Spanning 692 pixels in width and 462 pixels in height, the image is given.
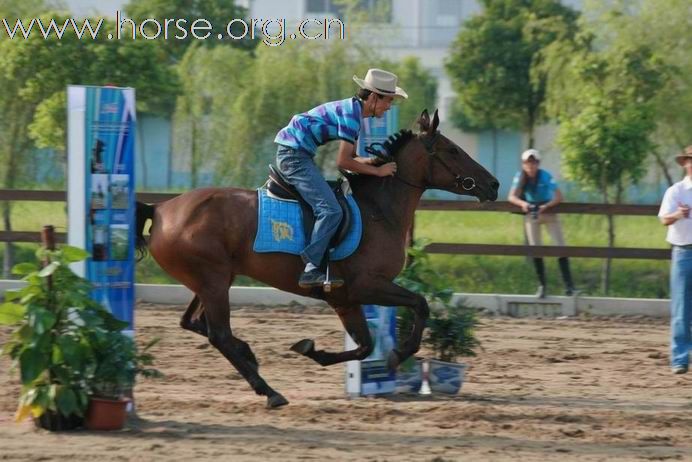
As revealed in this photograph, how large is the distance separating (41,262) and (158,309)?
256 inches

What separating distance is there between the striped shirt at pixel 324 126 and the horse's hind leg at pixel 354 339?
1.20 m

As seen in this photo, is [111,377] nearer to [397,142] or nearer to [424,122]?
[397,142]

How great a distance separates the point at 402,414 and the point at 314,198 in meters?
1.59

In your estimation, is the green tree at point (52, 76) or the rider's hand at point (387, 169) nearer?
the rider's hand at point (387, 169)

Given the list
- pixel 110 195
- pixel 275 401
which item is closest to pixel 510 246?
pixel 275 401

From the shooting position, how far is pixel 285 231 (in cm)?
798

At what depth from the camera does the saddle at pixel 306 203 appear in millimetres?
7961

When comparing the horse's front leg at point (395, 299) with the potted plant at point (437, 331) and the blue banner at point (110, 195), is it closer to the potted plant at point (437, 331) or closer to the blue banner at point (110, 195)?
the potted plant at point (437, 331)

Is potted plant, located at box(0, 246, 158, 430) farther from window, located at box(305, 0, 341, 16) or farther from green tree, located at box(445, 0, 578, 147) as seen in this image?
window, located at box(305, 0, 341, 16)

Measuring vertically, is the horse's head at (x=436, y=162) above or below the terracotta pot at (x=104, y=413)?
above

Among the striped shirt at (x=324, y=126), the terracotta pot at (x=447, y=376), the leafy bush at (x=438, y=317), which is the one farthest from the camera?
the leafy bush at (x=438, y=317)

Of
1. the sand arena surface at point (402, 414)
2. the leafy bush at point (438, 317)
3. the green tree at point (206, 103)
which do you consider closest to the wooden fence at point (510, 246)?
the sand arena surface at point (402, 414)

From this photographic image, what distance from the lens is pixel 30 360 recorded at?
675cm

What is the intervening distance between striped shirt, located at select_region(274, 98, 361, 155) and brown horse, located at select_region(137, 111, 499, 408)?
504 mm
